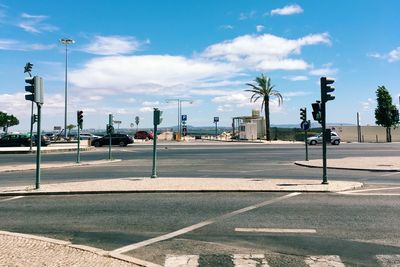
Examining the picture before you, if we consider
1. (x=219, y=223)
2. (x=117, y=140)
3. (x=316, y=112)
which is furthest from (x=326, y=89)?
(x=117, y=140)

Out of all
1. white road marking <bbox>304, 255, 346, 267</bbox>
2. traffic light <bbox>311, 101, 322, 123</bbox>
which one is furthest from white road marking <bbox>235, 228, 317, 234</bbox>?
traffic light <bbox>311, 101, 322, 123</bbox>

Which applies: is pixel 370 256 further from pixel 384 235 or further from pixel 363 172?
pixel 363 172

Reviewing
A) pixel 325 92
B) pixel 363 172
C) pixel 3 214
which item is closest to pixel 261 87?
pixel 363 172

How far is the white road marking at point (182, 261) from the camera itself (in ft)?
21.0

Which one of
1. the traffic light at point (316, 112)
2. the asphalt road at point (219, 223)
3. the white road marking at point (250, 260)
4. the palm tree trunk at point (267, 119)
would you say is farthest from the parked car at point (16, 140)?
the white road marking at point (250, 260)

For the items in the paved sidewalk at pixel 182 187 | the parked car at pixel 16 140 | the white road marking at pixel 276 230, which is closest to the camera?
the white road marking at pixel 276 230

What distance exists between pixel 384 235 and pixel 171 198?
6056 millimetres

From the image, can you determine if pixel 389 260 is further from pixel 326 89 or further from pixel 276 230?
pixel 326 89

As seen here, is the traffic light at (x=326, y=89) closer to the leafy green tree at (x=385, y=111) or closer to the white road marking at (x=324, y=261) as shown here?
the white road marking at (x=324, y=261)

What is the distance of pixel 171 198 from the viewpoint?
1255 centimetres

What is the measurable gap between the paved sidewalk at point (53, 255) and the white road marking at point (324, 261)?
2.19 m

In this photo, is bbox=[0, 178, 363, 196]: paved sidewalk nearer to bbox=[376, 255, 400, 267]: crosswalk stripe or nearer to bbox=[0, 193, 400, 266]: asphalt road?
bbox=[0, 193, 400, 266]: asphalt road

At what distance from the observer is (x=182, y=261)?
21.6ft

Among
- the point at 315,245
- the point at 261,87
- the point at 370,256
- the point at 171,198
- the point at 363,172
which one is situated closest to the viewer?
the point at 370,256
